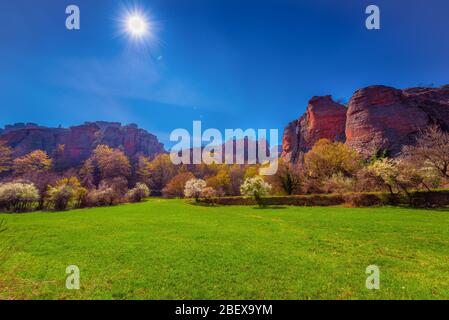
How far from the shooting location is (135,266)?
7098 mm

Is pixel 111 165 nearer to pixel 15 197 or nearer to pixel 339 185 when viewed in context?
pixel 15 197

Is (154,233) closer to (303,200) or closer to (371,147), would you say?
(303,200)

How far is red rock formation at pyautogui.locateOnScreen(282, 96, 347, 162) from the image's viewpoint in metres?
63.9

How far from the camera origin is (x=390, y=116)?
163 feet

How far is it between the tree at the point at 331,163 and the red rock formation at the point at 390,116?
12249mm

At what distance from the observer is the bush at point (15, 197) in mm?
32316

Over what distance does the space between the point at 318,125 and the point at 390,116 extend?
19419 millimetres

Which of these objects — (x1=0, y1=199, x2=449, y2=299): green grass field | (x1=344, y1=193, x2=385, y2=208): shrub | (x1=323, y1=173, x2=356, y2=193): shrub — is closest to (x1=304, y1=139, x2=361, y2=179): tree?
(x1=323, y1=173, x2=356, y2=193): shrub

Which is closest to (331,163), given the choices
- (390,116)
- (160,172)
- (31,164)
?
(390,116)

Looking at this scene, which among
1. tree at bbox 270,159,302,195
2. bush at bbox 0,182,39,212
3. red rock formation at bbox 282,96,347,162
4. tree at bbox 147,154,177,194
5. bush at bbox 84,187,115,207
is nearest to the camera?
bush at bbox 0,182,39,212

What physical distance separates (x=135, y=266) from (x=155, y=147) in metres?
145

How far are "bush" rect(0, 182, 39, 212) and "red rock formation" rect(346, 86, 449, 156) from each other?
67363mm

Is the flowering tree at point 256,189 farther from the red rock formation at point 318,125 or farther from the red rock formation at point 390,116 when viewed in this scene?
the red rock formation at point 318,125

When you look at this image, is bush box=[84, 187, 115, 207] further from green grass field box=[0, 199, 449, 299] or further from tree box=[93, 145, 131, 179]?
tree box=[93, 145, 131, 179]
